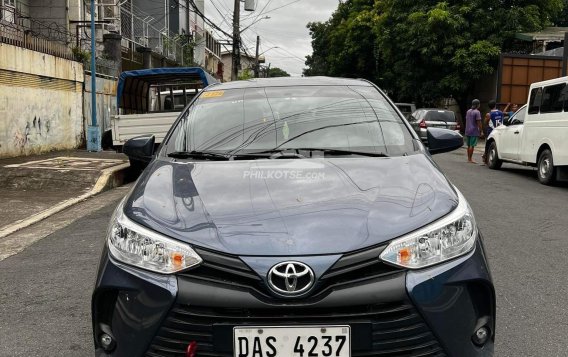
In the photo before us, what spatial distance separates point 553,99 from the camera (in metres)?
10.6

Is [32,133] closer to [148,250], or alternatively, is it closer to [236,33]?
[148,250]

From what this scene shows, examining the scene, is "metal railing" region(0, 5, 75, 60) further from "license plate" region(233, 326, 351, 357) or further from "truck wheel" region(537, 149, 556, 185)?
"license plate" region(233, 326, 351, 357)

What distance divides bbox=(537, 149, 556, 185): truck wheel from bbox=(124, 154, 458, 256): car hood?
836 cm

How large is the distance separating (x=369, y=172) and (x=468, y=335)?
0.94 meters

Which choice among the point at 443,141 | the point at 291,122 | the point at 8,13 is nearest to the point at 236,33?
the point at 8,13

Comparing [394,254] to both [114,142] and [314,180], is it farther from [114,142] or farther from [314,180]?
[114,142]

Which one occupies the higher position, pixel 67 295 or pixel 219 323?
pixel 219 323

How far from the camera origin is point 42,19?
62.7ft

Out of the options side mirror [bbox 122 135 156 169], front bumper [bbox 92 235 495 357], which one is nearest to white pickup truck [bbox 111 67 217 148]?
side mirror [bbox 122 135 156 169]

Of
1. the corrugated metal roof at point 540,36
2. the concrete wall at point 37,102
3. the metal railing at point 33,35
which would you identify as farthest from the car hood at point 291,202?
the corrugated metal roof at point 540,36

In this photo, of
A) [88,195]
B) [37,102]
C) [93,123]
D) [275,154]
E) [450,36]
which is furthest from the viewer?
[450,36]

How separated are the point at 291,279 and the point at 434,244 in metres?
0.62

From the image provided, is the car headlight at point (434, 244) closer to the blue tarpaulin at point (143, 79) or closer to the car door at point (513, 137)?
the car door at point (513, 137)

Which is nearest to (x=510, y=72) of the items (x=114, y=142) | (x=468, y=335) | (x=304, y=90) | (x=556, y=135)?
(x=556, y=135)
